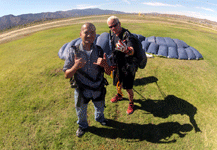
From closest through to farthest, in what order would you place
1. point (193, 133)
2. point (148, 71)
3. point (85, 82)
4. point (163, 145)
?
point (85, 82)
point (163, 145)
point (193, 133)
point (148, 71)

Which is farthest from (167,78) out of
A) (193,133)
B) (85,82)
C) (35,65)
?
(35,65)

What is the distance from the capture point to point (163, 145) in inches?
124

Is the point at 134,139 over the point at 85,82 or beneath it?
beneath

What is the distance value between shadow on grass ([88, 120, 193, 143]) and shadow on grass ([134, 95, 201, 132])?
1.43 ft

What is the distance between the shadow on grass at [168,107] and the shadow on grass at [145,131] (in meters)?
0.44

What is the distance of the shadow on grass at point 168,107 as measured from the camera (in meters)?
4.13

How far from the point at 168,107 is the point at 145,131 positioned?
5.56 feet

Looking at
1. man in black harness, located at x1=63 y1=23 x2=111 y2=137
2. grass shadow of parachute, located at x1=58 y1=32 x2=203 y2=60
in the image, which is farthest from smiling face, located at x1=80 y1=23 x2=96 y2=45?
grass shadow of parachute, located at x1=58 y1=32 x2=203 y2=60

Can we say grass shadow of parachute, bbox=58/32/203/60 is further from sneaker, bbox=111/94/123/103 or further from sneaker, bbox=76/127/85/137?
sneaker, bbox=76/127/85/137

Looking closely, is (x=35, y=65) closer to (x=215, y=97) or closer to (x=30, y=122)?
(x=30, y=122)

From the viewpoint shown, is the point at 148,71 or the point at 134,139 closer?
the point at 134,139

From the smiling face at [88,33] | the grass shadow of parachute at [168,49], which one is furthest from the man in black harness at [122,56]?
the grass shadow of parachute at [168,49]

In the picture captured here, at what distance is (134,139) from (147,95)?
2.32 m

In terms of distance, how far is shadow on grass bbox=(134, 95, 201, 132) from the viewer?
4.13m
